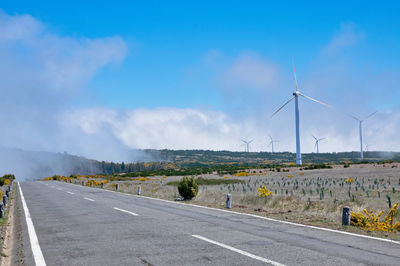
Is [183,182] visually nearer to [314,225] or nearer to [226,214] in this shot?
[226,214]

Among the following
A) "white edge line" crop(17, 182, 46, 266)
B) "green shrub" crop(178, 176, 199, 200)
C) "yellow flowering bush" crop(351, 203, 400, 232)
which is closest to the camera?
"white edge line" crop(17, 182, 46, 266)

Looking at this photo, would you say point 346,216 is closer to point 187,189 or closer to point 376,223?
point 376,223

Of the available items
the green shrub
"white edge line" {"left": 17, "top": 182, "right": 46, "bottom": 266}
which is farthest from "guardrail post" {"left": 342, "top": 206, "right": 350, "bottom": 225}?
the green shrub

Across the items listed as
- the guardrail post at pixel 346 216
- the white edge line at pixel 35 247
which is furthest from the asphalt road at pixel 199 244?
the guardrail post at pixel 346 216

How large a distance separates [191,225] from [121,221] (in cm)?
276

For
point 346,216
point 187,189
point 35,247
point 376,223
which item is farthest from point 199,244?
point 187,189

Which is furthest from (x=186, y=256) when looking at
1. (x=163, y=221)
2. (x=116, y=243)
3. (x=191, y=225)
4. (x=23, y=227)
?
(x=23, y=227)

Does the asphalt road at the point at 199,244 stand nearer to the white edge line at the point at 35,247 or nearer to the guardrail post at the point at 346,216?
the white edge line at the point at 35,247

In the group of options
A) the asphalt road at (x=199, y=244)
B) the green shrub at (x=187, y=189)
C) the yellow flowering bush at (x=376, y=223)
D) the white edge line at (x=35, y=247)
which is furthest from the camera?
the green shrub at (x=187, y=189)

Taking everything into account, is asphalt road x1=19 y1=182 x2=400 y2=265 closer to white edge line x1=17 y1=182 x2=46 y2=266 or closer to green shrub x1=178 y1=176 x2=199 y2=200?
white edge line x1=17 y1=182 x2=46 y2=266

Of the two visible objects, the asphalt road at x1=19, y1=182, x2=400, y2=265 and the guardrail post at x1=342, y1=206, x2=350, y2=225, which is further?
the guardrail post at x1=342, y1=206, x2=350, y2=225

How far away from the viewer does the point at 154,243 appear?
8.48 m

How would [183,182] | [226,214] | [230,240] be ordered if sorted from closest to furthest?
[230,240]
[226,214]
[183,182]

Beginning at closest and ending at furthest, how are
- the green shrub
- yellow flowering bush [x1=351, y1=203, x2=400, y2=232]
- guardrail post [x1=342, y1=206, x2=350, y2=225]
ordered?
yellow flowering bush [x1=351, y1=203, x2=400, y2=232]
guardrail post [x1=342, y1=206, x2=350, y2=225]
the green shrub
